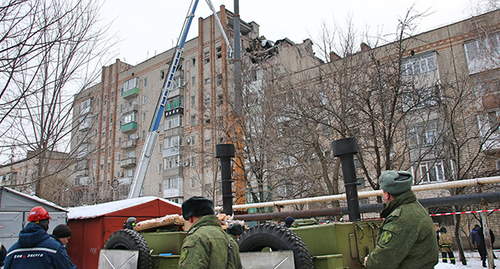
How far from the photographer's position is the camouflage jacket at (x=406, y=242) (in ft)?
8.45

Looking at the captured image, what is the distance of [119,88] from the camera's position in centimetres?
4622

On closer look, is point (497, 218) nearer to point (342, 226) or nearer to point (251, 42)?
point (342, 226)

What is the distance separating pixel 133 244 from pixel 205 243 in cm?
281

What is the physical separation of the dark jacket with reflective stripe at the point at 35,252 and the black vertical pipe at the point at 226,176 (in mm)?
3992

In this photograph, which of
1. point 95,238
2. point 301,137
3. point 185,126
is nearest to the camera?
point 95,238

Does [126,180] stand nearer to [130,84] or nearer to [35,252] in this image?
[130,84]

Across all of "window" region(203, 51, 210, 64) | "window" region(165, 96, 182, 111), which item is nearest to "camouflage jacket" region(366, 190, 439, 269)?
"window" region(203, 51, 210, 64)

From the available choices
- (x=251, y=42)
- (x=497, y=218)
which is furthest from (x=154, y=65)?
(x=497, y=218)

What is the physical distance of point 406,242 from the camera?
2.58 meters

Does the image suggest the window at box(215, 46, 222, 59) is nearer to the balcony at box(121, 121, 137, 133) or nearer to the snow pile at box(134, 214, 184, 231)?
the balcony at box(121, 121, 137, 133)

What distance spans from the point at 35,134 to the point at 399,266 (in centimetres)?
956

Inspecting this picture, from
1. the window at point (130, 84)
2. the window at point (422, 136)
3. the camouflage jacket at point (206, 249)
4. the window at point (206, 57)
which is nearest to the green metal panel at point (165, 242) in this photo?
the camouflage jacket at point (206, 249)

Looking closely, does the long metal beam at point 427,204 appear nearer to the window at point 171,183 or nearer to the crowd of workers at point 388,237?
the crowd of workers at point 388,237

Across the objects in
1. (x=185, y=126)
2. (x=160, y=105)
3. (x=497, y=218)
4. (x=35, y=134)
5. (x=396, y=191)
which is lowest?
(x=497, y=218)
